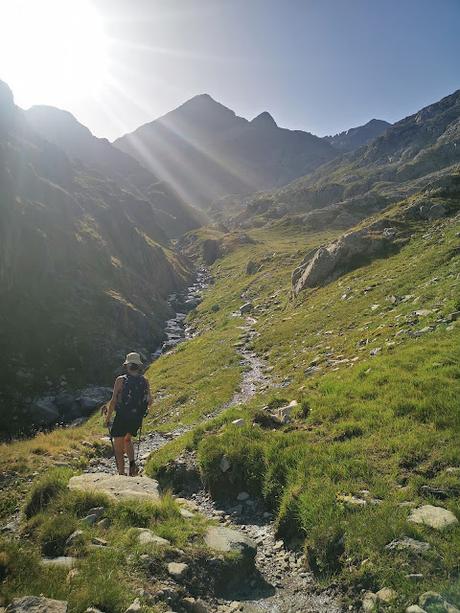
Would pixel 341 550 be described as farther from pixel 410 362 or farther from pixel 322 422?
pixel 410 362

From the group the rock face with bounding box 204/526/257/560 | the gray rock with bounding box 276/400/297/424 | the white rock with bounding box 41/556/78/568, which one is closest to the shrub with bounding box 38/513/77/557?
the white rock with bounding box 41/556/78/568

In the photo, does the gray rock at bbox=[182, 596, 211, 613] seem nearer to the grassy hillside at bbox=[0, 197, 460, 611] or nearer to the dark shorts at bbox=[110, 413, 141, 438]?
the grassy hillside at bbox=[0, 197, 460, 611]

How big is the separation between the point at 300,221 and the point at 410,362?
14376 centimetres

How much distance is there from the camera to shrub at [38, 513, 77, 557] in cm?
827

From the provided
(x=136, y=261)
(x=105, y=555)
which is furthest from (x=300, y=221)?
(x=105, y=555)

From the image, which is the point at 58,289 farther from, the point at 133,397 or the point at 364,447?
the point at 364,447

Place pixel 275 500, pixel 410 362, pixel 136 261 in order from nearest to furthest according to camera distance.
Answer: pixel 275 500 < pixel 410 362 < pixel 136 261

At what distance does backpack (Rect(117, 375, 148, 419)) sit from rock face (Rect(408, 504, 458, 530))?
353 inches

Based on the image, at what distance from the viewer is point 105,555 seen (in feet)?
25.0

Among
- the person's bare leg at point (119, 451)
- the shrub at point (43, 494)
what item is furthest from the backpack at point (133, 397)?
the shrub at point (43, 494)

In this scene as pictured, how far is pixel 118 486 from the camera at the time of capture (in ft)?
37.8

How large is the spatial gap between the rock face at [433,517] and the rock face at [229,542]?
3455 mm

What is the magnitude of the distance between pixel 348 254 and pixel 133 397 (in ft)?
118

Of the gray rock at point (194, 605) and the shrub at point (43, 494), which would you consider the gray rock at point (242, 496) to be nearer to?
the gray rock at point (194, 605)
